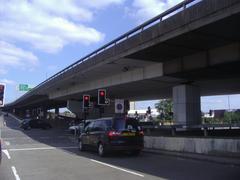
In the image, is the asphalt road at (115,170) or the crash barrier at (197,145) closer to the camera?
the asphalt road at (115,170)

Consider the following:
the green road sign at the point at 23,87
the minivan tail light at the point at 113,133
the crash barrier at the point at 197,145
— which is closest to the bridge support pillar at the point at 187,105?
the crash barrier at the point at 197,145

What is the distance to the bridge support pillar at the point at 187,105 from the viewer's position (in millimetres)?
30547

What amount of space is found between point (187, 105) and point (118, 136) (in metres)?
11.0

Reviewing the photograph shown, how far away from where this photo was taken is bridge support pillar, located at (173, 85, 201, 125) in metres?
30.5

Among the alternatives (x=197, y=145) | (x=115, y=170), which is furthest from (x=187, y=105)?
(x=115, y=170)

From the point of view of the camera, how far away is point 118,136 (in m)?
20.8

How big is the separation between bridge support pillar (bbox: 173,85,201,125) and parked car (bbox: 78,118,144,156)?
932 cm

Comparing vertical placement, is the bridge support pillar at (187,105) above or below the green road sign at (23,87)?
below

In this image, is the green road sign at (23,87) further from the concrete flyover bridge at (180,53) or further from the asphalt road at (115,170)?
the asphalt road at (115,170)

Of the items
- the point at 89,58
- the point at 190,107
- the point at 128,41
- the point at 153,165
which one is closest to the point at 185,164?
the point at 153,165

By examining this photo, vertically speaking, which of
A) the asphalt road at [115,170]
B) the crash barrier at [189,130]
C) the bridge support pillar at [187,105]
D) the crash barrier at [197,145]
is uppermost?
the bridge support pillar at [187,105]

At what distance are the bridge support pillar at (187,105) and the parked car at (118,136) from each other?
932cm

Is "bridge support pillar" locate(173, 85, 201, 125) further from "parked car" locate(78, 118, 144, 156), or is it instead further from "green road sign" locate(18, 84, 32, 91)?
"green road sign" locate(18, 84, 32, 91)

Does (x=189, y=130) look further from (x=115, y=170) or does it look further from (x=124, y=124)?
(x=115, y=170)
